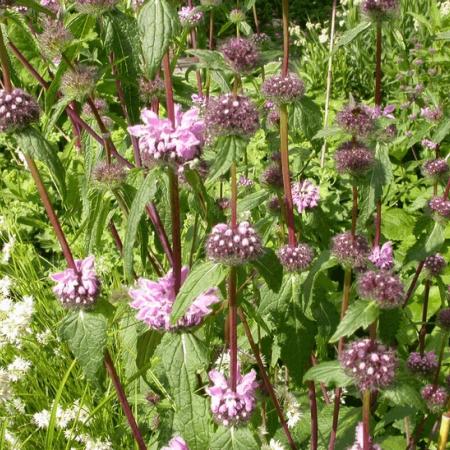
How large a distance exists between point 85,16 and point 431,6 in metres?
4.13

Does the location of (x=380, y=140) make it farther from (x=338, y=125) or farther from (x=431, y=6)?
(x=431, y=6)

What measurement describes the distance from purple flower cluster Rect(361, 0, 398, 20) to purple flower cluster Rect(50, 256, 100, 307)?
3.14 feet

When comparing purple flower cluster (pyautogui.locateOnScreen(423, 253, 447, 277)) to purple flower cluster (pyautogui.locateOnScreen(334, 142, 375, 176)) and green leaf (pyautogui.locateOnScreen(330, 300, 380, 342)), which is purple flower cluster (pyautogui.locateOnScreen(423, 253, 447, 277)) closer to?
purple flower cluster (pyautogui.locateOnScreen(334, 142, 375, 176))

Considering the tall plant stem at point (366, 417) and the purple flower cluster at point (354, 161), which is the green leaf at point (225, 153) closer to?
the purple flower cluster at point (354, 161)

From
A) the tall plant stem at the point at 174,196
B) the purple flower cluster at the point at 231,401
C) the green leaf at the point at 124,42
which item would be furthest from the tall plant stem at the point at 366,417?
the green leaf at the point at 124,42

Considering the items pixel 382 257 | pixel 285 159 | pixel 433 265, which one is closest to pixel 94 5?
pixel 285 159

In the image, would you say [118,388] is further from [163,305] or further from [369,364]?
[369,364]

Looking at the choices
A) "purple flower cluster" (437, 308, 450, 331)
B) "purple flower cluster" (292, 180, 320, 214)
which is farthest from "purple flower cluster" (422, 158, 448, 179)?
"purple flower cluster" (437, 308, 450, 331)

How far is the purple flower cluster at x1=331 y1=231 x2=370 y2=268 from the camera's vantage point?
162cm

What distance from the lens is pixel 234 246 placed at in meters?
1.33

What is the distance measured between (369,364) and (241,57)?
684 millimetres

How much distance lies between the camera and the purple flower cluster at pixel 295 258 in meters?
1.70

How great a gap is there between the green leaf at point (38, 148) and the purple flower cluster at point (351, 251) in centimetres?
68

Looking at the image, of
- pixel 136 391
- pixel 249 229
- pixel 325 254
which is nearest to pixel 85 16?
pixel 249 229
